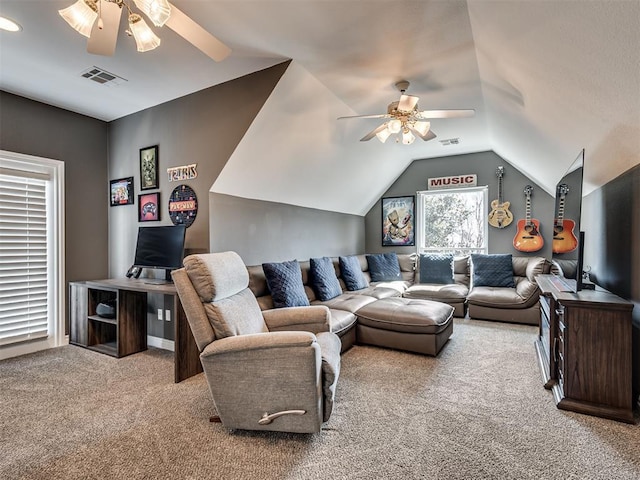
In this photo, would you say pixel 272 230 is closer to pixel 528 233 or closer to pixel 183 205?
pixel 183 205

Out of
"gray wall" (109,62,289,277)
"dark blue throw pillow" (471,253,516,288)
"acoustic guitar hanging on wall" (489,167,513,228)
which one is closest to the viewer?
"gray wall" (109,62,289,277)

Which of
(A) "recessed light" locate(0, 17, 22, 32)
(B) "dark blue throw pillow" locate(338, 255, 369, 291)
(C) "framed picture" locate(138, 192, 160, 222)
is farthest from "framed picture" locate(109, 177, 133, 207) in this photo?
(B) "dark blue throw pillow" locate(338, 255, 369, 291)

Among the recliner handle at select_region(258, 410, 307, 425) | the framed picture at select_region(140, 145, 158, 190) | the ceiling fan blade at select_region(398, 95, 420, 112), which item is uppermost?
the ceiling fan blade at select_region(398, 95, 420, 112)

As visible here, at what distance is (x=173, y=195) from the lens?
3525 mm

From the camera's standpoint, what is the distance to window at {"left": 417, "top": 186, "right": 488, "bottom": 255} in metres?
5.70

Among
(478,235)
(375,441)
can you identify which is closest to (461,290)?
(478,235)

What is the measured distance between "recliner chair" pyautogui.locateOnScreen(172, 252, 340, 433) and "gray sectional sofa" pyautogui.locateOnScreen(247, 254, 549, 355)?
1.11 metres

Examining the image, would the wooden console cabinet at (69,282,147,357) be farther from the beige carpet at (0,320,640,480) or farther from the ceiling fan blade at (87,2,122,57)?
the ceiling fan blade at (87,2,122,57)

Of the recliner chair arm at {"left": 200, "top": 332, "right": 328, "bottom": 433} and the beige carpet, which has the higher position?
the recliner chair arm at {"left": 200, "top": 332, "right": 328, "bottom": 433}

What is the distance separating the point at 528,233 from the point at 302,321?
4.35m

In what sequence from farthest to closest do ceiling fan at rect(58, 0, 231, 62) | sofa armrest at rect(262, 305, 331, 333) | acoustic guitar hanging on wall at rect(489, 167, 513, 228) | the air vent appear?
acoustic guitar hanging on wall at rect(489, 167, 513, 228) → the air vent → sofa armrest at rect(262, 305, 331, 333) → ceiling fan at rect(58, 0, 231, 62)

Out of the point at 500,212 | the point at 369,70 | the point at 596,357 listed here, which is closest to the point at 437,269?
the point at 500,212

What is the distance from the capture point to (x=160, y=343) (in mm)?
3557

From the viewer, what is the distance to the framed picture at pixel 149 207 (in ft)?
12.1
